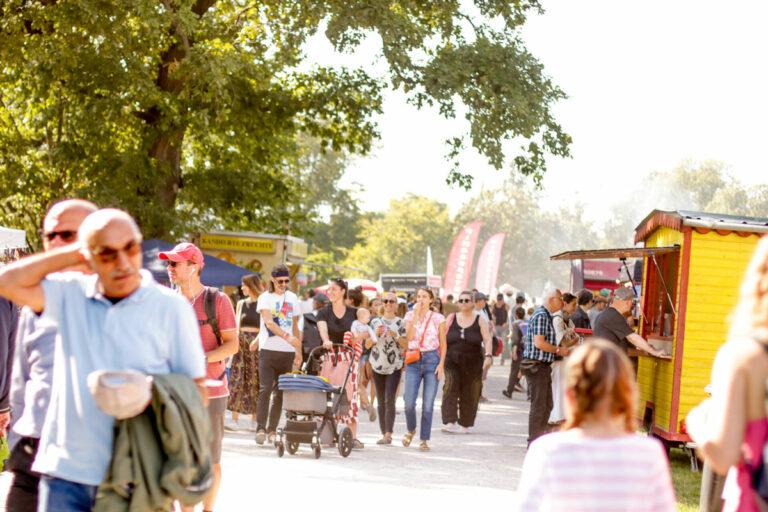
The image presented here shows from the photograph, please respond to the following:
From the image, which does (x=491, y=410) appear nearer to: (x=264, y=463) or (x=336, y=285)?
(x=336, y=285)

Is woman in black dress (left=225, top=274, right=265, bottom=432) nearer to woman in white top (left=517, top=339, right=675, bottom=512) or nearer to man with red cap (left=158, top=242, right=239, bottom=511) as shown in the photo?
man with red cap (left=158, top=242, right=239, bottom=511)

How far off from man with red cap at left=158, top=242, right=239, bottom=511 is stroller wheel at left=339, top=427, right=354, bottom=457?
16.8 feet

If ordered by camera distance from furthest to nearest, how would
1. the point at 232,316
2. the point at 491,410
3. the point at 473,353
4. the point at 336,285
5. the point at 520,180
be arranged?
the point at 520,180
the point at 491,410
the point at 473,353
the point at 336,285
the point at 232,316

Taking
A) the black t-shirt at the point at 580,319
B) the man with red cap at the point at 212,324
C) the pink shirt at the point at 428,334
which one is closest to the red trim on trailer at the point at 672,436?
the pink shirt at the point at 428,334

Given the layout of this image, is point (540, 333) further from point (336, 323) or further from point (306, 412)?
point (306, 412)

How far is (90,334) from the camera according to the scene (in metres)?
4.41

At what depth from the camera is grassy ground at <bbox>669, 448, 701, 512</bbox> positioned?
11.1 metres

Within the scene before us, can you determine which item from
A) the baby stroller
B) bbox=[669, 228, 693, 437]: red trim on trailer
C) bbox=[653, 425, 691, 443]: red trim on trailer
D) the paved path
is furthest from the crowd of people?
bbox=[669, 228, 693, 437]: red trim on trailer

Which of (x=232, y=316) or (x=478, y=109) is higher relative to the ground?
(x=478, y=109)

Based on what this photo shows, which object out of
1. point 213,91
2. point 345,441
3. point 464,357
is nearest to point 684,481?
point 345,441

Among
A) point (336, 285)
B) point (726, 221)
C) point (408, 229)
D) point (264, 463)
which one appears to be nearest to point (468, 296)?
point (336, 285)

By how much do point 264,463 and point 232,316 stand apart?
4.80 meters

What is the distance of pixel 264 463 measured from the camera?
41.2 feet

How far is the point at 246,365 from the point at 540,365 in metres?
3.80
